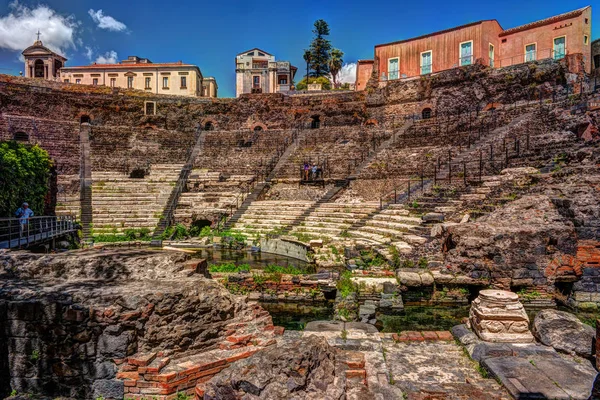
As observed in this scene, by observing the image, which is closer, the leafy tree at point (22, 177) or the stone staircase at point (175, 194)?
the leafy tree at point (22, 177)

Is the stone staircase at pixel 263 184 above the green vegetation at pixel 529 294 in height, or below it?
above

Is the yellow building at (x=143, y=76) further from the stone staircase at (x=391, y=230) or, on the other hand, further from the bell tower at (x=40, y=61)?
the stone staircase at (x=391, y=230)

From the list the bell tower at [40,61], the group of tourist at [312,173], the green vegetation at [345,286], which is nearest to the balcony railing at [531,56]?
the group of tourist at [312,173]

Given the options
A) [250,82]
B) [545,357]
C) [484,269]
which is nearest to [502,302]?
[545,357]

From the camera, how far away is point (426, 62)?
27.8 meters

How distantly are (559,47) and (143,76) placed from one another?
128ft

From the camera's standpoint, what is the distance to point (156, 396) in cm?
355

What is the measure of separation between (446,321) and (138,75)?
44231mm

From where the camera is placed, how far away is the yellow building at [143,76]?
42.7 meters

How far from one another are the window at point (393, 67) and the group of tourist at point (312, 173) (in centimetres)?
1231

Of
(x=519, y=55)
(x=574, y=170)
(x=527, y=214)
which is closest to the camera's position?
(x=527, y=214)

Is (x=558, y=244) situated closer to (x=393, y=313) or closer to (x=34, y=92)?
(x=393, y=313)

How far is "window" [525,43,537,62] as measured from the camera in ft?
81.9

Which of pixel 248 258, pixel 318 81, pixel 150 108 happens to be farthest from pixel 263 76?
pixel 248 258
